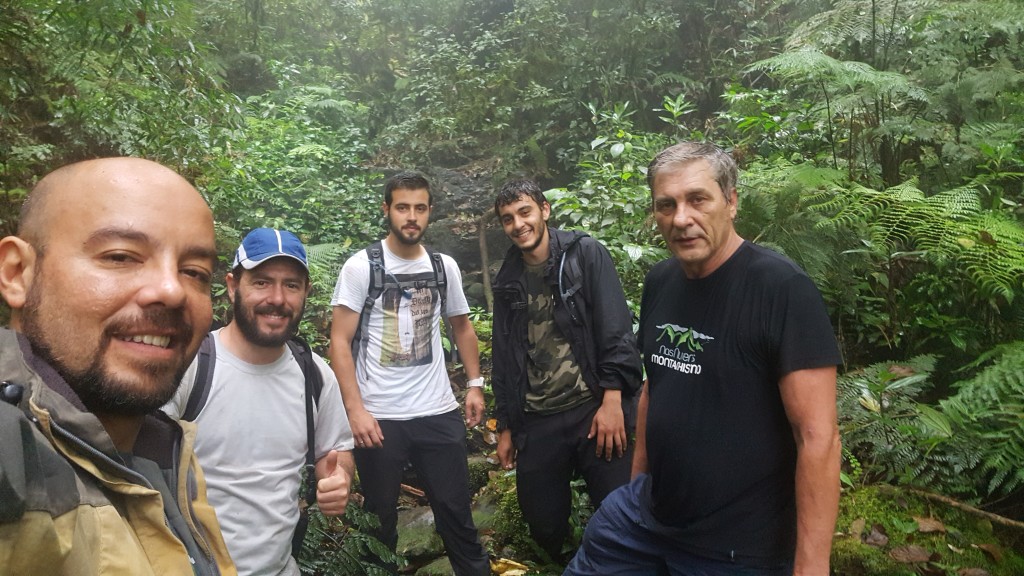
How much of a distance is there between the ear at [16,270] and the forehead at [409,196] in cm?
295

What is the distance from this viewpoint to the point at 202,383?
2377 mm

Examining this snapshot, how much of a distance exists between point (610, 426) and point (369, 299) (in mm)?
1836

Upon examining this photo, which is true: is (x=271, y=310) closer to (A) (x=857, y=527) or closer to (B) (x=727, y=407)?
(B) (x=727, y=407)

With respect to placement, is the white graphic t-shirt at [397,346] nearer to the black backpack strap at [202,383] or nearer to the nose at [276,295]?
the nose at [276,295]

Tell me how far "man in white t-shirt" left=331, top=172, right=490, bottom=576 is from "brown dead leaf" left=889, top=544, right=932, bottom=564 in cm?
258

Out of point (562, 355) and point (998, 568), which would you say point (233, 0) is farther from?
point (998, 568)

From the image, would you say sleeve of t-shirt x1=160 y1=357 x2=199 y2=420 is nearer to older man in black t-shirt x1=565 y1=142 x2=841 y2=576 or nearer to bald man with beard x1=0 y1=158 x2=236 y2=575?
bald man with beard x1=0 y1=158 x2=236 y2=575

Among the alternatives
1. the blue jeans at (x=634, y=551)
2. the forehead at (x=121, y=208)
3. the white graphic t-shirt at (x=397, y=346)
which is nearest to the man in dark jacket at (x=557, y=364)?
the white graphic t-shirt at (x=397, y=346)

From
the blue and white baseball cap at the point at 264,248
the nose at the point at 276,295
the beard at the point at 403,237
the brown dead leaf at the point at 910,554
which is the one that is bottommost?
the brown dead leaf at the point at 910,554

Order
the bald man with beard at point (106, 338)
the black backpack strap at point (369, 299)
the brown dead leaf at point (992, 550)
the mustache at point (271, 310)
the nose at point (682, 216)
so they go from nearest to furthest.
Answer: the bald man with beard at point (106, 338), the nose at point (682, 216), the mustache at point (271, 310), the brown dead leaf at point (992, 550), the black backpack strap at point (369, 299)

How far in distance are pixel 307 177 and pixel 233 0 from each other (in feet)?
16.7

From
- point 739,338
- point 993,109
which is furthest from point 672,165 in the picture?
point 993,109

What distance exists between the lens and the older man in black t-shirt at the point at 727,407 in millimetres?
2080

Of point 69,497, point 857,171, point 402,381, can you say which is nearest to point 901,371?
point 857,171
